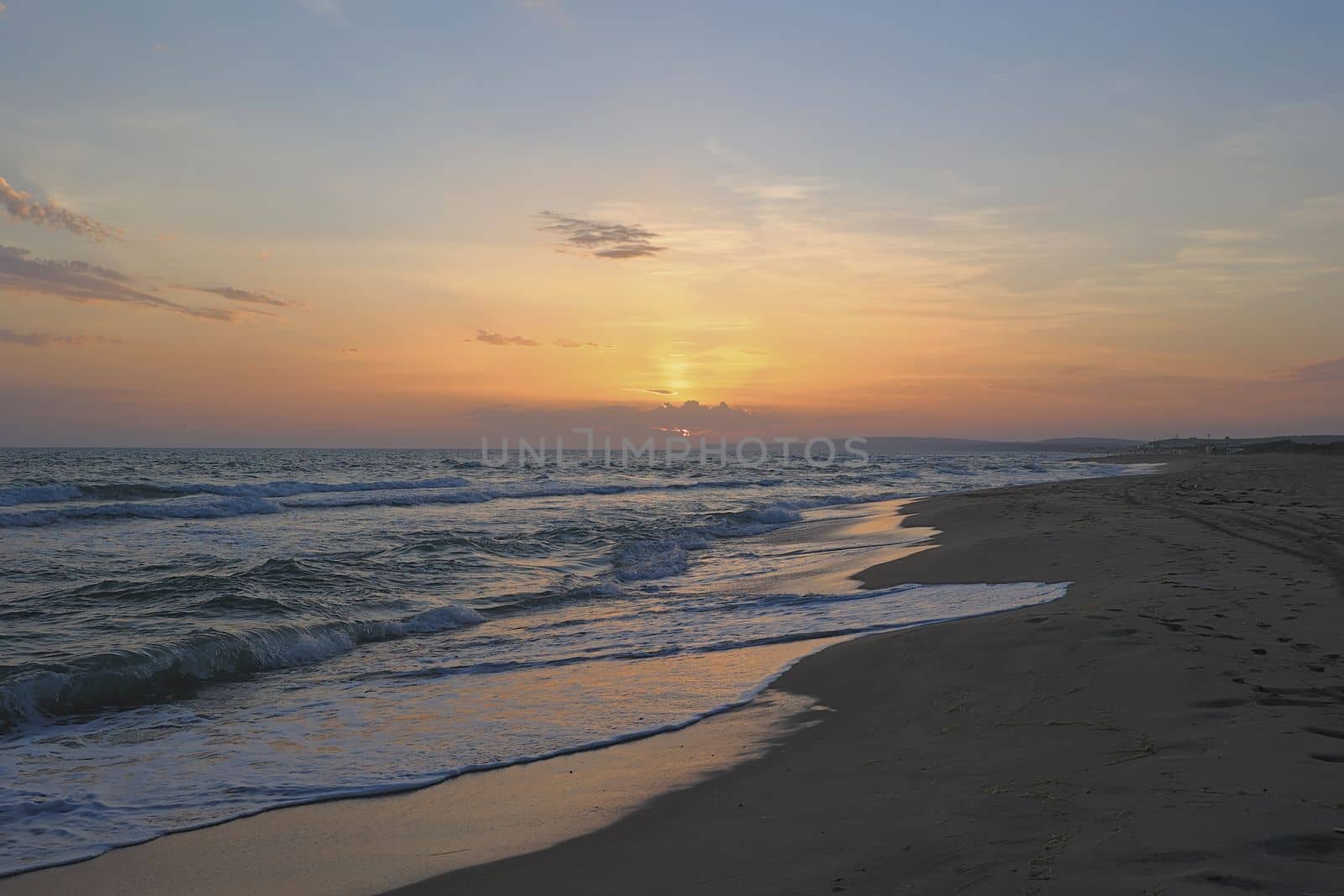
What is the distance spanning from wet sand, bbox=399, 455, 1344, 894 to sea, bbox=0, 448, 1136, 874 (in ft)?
4.64

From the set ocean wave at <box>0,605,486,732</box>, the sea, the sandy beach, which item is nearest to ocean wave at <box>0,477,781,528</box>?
the sea

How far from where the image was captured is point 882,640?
8477 mm

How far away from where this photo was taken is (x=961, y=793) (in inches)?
165

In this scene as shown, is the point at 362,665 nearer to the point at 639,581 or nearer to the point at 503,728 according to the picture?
the point at 503,728

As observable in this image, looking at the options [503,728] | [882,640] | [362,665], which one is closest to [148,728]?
[362,665]

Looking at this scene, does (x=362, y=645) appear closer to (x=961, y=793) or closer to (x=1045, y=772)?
(x=961, y=793)

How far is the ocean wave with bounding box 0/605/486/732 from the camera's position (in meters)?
7.43

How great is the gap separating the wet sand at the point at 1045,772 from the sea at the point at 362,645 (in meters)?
1.41

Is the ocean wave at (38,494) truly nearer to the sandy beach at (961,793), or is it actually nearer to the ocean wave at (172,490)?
the ocean wave at (172,490)

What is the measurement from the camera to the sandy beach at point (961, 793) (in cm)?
329

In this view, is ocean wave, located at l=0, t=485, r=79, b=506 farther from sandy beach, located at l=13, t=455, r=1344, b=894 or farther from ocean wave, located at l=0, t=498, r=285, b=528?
sandy beach, located at l=13, t=455, r=1344, b=894

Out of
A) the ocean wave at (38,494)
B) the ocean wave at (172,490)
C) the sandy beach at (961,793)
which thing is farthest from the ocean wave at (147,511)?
the sandy beach at (961,793)

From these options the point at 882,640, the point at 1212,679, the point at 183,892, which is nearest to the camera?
the point at 183,892

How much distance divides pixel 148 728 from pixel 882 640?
6.84 m
